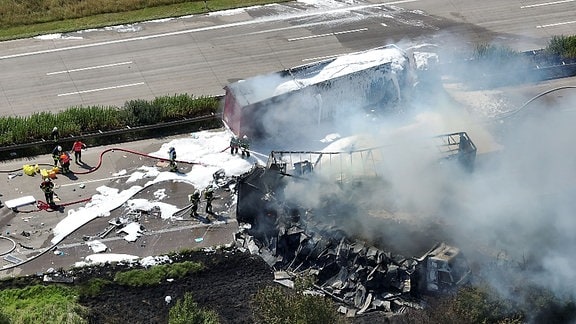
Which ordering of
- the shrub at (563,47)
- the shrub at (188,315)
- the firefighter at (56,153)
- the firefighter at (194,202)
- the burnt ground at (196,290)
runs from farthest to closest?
the shrub at (563,47) < the firefighter at (56,153) < the firefighter at (194,202) < the burnt ground at (196,290) < the shrub at (188,315)

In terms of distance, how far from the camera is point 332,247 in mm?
24203

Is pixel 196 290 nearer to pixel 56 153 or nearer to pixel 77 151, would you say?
pixel 77 151

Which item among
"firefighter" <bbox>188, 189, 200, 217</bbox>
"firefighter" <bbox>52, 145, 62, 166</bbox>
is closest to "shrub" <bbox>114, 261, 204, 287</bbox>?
"firefighter" <bbox>188, 189, 200, 217</bbox>

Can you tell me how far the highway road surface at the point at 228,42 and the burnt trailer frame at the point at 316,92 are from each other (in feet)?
12.3

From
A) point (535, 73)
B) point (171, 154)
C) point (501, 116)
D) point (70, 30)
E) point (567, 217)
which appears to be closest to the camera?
point (567, 217)

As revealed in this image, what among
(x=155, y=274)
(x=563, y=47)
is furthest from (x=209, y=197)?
(x=563, y=47)

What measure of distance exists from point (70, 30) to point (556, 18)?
22799mm

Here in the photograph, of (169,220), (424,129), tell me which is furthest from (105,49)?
(424,129)

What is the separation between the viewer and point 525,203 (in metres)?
25.7

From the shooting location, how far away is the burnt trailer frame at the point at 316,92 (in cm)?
2950

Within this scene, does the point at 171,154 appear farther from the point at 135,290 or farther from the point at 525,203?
the point at 525,203

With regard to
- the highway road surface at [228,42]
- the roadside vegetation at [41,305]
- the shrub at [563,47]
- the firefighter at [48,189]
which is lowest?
the roadside vegetation at [41,305]

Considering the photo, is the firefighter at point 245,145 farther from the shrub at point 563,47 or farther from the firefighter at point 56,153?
the shrub at point 563,47

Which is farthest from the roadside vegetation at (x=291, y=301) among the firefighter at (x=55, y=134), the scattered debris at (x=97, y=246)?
the firefighter at (x=55, y=134)
